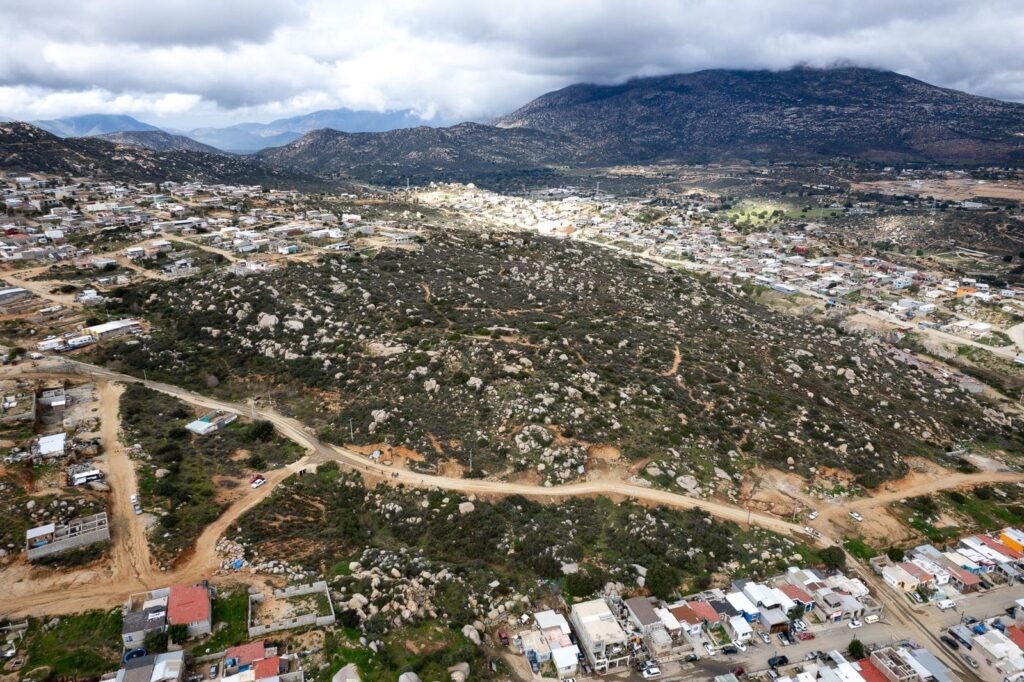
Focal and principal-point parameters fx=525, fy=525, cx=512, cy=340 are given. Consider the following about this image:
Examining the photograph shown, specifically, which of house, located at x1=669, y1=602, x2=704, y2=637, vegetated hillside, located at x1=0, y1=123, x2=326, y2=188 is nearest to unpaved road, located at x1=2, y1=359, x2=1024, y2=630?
house, located at x1=669, y1=602, x2=704, y2=637

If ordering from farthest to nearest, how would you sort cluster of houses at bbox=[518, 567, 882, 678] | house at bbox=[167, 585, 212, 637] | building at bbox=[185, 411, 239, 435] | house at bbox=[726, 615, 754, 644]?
building at bbox=[185, 411, 239, 435] → house at bbox=[726, 615, 754, 644] → cluster of houses at bbox=[518, 567, 882, 678] → house at bbox=[167, 585, 212, 637]

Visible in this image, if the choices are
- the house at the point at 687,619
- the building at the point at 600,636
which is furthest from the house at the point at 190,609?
the house at the point at 687,619

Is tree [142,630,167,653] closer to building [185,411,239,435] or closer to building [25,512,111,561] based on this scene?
building [25,512,111,561]

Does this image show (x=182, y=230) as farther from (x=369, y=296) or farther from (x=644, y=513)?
(x=644, y=513)

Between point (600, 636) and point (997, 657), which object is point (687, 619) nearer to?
point (600, 636)

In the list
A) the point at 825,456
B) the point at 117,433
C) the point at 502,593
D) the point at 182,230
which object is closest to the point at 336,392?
the point at 117,433

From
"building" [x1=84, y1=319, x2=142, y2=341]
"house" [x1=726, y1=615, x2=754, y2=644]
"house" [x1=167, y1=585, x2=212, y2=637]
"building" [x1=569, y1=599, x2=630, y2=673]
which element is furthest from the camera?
"building" [x1=84, y1=319, x2=142, y2=341]

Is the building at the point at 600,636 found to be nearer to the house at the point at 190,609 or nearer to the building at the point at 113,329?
the house at the point at 190,609

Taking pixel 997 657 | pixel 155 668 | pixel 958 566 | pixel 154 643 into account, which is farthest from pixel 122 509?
pixel 958 566
